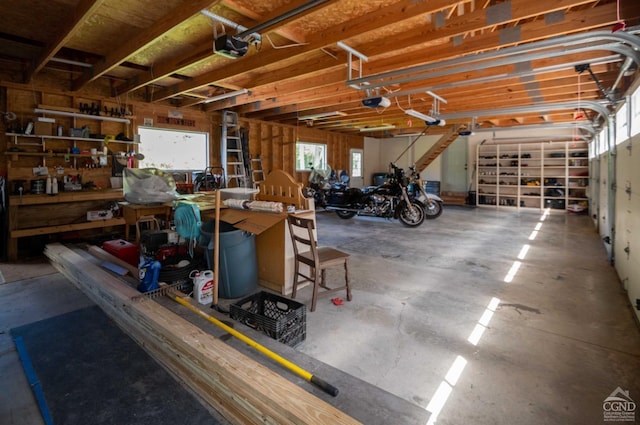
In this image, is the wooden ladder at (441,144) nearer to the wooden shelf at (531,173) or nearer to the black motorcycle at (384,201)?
the black motorcycle at (384,201)

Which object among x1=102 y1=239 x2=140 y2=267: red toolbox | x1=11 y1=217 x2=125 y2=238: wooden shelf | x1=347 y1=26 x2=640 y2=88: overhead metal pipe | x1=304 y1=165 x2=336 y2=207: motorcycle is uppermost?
x1=347 y1=26 x2=640 y2=88: overhead metal pipe

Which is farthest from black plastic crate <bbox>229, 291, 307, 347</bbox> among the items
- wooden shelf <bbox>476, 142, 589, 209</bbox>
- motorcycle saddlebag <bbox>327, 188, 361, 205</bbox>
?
wooden shelf <bbox>476, 142, 589, 209</bbox>

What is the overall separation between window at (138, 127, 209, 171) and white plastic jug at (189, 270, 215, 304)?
4.22 m

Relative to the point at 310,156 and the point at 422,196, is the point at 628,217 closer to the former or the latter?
the point at 422,196

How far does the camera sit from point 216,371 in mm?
1694

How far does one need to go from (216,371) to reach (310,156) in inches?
353

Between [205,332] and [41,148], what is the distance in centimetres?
466

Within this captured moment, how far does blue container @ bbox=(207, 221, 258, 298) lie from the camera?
294cm

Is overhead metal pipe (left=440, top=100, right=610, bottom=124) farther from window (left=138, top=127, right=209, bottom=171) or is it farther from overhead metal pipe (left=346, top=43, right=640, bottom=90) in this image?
window (left=138, top=127, right=209, bottom=171)

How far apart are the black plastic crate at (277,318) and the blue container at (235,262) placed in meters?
0.58

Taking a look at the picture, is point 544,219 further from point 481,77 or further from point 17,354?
point 17,354

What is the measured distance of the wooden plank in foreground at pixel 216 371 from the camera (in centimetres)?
142

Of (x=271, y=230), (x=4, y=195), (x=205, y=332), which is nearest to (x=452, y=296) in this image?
(x=271, y=230)

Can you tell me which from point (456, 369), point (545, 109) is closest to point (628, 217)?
point (456, 369)
